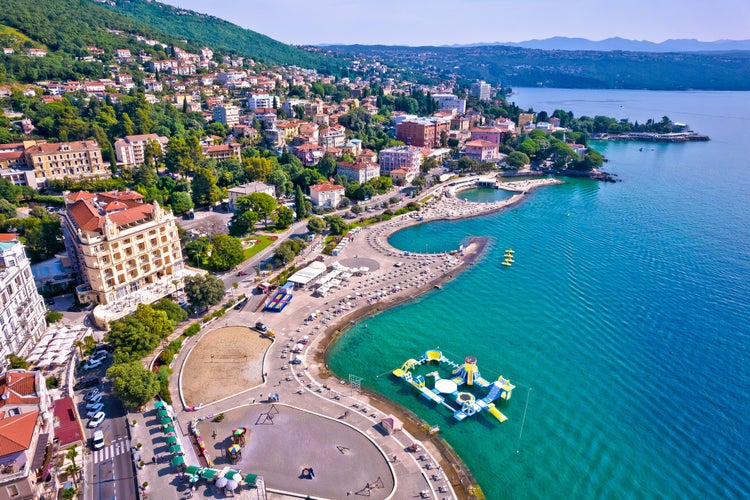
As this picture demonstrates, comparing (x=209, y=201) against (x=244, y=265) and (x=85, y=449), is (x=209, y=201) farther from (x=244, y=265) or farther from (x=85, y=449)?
(x=85, y=449)

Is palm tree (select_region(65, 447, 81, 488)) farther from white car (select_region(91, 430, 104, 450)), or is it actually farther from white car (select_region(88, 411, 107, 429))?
white car (select_region(88, 411, 107, 429))

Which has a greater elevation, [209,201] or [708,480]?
[209,201]

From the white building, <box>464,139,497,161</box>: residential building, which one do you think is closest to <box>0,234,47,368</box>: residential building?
<box>464,139,497,161</box>: residential building

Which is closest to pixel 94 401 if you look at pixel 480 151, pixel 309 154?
pixel 309 154

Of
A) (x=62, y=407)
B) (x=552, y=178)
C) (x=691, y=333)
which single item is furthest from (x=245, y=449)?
(x=552, y=178)

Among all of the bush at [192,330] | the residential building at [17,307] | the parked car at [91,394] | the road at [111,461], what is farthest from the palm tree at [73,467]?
the bush at [192,330]
